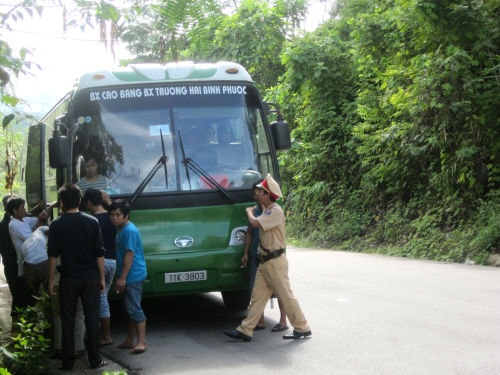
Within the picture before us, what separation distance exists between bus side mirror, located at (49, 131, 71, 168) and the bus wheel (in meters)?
3.14

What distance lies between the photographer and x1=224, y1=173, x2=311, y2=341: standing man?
7941 mm

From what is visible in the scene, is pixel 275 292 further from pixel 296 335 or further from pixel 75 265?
pixel 75 265

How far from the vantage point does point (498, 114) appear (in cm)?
1575

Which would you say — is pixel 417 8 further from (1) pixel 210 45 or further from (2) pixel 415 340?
(1) pixel 210 45

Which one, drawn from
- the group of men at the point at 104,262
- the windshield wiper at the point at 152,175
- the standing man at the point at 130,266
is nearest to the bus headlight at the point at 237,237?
the group of men at the point at 104,262

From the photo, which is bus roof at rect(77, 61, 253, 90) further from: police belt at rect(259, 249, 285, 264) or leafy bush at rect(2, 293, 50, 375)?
leafy bush at rect(2, 293, 50, 375)

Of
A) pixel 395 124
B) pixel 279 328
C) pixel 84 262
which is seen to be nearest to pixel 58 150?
pixel 84 262

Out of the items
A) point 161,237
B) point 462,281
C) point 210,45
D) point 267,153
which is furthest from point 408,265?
point 210,45

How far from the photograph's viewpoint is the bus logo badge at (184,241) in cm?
859

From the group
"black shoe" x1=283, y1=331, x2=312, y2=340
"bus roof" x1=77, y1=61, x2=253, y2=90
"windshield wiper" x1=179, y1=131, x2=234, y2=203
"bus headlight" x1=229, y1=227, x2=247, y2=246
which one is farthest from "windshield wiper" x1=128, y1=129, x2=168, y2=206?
"black shoe" x1=283, y1=331, x2=312, y2=340

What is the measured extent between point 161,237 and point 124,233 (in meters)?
0.82

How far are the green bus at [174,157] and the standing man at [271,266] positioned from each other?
0.76 m

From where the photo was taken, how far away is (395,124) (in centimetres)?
1833

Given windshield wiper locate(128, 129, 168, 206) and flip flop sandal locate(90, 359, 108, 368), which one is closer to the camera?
flip flop sandal locate(90, 359, 108, 368)
